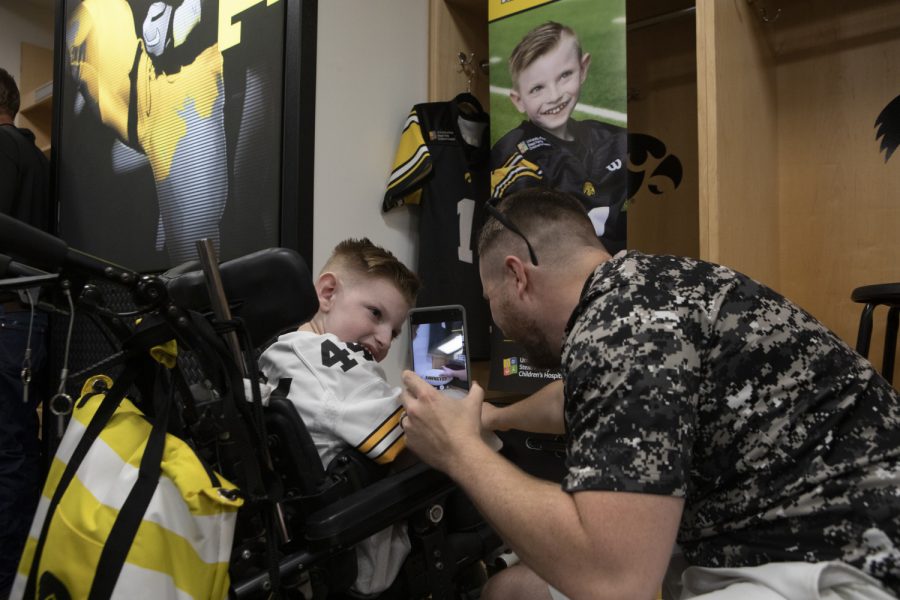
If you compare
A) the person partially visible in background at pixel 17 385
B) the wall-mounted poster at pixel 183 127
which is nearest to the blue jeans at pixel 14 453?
the person partially visible in background at pixel 17 385

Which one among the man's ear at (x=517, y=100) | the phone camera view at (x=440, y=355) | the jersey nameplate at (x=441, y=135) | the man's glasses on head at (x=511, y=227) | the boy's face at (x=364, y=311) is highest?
the man's ear at (x=517, y=100)

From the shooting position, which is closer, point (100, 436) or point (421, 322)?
point (100, 436)

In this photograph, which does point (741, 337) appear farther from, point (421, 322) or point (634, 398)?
point (421, 322)

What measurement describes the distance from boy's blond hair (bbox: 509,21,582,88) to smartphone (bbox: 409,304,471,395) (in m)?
0.89

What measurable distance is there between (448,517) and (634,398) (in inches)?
19.7

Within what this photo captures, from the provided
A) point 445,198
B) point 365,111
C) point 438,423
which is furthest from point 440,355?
point 438,423

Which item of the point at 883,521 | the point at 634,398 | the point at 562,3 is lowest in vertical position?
the point at 883,521

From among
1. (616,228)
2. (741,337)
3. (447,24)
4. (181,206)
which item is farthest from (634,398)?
(447,24)

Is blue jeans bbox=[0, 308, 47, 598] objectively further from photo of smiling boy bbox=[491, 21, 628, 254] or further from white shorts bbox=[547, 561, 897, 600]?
white shorts bbox=[547, 561, 897, 600]

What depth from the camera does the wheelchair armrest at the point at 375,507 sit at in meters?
0.95

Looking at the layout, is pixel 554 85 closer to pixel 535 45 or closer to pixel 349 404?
pixel 535 45

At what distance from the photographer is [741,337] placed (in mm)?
912

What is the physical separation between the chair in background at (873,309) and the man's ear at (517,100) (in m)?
1.24

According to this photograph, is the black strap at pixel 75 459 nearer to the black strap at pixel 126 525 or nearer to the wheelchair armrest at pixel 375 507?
the black strap at pixel 126 525
